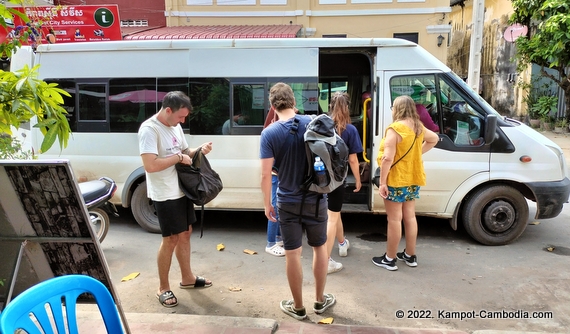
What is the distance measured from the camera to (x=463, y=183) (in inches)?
196

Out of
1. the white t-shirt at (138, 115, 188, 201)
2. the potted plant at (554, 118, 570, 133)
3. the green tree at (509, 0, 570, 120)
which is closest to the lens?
the white t-shirt at (138, 115, 188, 201)

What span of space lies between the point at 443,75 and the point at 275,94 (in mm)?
2643

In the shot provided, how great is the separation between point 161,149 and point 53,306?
1.81m

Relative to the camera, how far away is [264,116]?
5.22 m

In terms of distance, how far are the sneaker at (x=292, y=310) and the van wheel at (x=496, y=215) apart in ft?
8.62

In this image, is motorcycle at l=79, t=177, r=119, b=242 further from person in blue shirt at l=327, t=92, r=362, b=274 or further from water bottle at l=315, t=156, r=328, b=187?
water bottle at l=315, t=156, r=328, b=187

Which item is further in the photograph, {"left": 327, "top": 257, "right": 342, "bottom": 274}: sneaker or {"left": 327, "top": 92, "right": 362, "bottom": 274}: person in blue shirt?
{"left": 327, "top": 257, "right": 342, "bottom": 274}: sneaker

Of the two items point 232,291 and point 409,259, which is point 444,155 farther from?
point 232,291

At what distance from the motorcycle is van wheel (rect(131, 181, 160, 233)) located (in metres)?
0.43

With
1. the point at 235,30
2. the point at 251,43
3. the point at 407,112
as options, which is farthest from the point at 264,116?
the point at 235,30

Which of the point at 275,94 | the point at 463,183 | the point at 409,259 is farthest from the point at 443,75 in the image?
the point at 275,94

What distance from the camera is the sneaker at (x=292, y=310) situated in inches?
132

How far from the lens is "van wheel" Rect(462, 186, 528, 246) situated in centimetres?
496

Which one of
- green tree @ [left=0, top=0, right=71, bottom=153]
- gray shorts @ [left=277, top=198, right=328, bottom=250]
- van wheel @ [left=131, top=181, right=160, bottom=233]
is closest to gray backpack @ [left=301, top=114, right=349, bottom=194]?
gray shorts @ [left=277, top=198, right=328, bottom=250]
